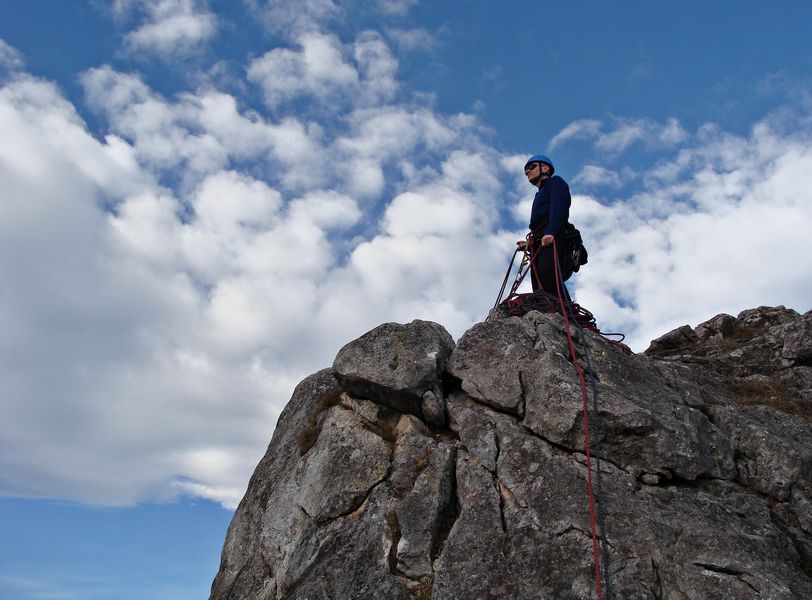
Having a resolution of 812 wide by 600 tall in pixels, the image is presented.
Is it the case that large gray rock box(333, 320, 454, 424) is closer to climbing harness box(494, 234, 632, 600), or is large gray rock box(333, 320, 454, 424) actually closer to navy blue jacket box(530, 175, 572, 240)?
climbing harness box(494, 234, 632, 600)

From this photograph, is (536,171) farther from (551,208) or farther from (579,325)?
(579,325)

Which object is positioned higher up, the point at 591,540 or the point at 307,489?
the point at 307,489

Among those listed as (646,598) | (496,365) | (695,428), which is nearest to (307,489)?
(496,365)

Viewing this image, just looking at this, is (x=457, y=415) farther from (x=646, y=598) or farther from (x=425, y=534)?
(x=646, y=598)

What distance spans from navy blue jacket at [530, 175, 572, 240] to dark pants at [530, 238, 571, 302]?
16.8 inches

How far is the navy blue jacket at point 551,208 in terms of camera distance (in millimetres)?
15844

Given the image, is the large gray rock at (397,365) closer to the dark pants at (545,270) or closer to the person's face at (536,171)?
the dark pants at (545,270)

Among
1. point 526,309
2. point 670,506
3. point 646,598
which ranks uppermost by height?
point 526,309

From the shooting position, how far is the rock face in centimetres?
979

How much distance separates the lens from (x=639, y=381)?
13164 millimetres

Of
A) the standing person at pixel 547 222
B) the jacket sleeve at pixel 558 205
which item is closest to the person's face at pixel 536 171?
the standing person at pixel 547 222

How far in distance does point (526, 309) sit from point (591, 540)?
246 inches

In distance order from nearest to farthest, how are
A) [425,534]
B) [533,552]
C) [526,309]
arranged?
1. [533,552]
2. [425,534]
3. [526,309]

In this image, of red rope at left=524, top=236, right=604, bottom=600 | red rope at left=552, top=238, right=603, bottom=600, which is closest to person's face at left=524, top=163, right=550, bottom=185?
red rope at left=524, top=236, right=604, bottom=600
